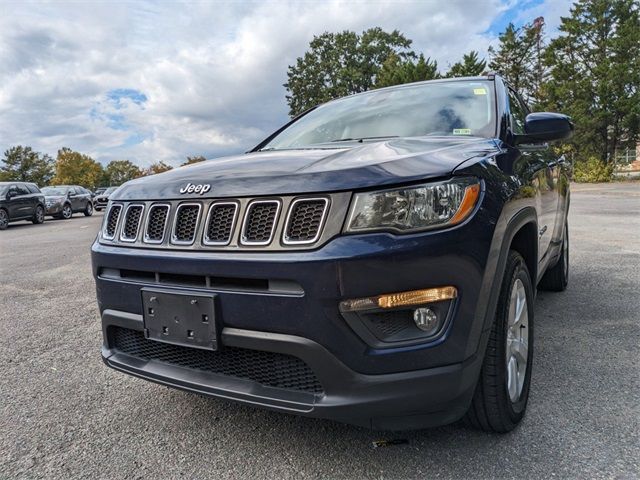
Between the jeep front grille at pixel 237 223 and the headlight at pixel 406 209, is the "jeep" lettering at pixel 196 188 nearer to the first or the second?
the jeep front grille at pixel 237 223

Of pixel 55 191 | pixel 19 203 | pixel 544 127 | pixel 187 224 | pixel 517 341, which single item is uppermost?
pixel 544 127

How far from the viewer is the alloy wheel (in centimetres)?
212

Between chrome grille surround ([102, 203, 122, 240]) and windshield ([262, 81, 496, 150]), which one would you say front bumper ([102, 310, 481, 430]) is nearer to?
chrome grille surround ([102, 203, 122, 240])

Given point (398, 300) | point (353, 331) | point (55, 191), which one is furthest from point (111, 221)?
point (55, 191)

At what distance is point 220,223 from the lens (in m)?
1.86

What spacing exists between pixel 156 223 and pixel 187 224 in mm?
203

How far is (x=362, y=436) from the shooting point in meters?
2.14

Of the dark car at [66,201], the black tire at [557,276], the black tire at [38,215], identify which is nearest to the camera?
the black tire at [557,276]

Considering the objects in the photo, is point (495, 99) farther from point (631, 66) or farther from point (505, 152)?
point (631, 66)

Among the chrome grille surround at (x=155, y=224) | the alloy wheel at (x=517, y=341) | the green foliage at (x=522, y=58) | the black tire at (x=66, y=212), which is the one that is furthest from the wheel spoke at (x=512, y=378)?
the green foliage at (x=522, y=58)

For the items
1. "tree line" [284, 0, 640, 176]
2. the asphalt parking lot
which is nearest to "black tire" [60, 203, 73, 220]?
"tree line" [284, 0, 640, 176]

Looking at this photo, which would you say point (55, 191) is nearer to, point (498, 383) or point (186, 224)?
point (186, 224)

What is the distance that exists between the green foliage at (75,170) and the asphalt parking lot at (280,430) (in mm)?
59078

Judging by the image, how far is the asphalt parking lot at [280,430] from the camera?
193 centimetres
